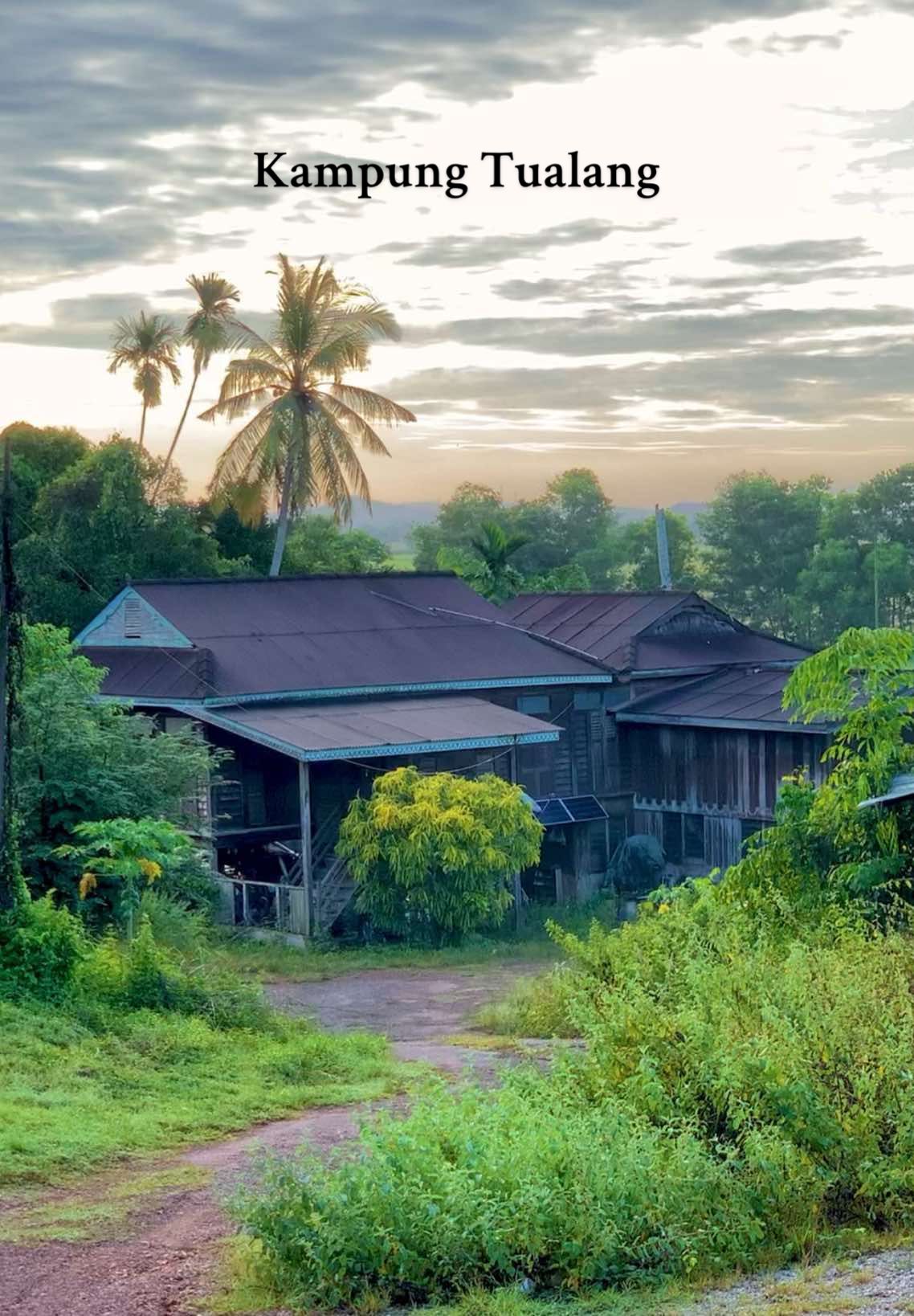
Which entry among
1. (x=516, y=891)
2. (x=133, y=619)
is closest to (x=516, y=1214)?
(x=516, y=891)

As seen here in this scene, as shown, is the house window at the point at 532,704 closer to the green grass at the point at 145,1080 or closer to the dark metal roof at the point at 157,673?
the dark metal roof at the point at 157,673

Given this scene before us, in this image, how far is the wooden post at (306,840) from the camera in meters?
27.9

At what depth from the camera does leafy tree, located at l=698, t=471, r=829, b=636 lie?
3314 inches

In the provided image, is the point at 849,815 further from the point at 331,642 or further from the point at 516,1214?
the point at 331,642

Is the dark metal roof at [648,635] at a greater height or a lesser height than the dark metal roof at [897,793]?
greater

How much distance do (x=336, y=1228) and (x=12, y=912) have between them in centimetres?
936

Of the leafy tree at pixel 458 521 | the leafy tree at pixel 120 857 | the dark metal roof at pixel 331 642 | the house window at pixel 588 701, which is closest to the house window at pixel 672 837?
the house window at pixel 588 701

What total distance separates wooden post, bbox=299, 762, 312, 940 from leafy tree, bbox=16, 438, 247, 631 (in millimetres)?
16577

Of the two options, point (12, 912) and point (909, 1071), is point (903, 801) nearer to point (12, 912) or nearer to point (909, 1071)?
point (909, 1071)

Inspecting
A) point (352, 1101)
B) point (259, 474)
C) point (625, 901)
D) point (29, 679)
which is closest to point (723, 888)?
point (352, 1101)

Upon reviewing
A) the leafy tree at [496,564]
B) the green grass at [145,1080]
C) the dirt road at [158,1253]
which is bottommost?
the dirt road at [158,1253]

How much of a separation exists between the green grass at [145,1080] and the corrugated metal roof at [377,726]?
9.65 meters

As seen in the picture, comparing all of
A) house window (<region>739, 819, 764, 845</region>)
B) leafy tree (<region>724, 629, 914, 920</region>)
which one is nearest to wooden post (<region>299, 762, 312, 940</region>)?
house window (<region>739, 819, 764, 845</region>)

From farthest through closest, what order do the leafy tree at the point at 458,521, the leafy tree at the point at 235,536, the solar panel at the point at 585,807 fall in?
the leafy tree at the point at 458,521 → the leafy tree at the point at 235,536 → the solar panel at the point at 585,807
